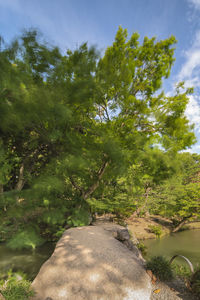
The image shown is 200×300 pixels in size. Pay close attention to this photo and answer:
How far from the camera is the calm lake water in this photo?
876cm

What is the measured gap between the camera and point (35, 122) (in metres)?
3.38

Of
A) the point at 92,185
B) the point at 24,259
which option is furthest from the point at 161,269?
the point at 24,259

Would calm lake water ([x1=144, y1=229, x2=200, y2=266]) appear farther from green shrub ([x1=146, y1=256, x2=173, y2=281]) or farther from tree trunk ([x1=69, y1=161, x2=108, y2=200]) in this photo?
tree trunk ([x1=69, y1=161, x2=108, y2=200])

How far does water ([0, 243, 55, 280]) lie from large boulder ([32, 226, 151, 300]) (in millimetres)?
1472

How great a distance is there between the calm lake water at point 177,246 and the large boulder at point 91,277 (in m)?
7.16

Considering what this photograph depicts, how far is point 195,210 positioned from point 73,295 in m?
14.6

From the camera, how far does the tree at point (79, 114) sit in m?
2.99

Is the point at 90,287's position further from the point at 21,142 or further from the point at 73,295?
the point at 21,142

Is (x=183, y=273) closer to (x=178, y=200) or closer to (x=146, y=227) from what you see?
(x=146, y=227)

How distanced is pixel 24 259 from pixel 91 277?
294 centimetres

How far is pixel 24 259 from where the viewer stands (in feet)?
12.8

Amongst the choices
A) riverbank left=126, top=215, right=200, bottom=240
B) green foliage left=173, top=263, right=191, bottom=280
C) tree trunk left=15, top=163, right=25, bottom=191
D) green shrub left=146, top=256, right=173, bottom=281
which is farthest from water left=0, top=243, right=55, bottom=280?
riverbank left=126, top=215, right=200, bottom=240

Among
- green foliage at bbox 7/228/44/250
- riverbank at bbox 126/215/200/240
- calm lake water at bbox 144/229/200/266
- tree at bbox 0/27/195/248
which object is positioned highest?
tree at bbox 0/27/195/248

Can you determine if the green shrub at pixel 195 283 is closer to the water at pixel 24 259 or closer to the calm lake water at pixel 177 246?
the water at pixel 24 259
